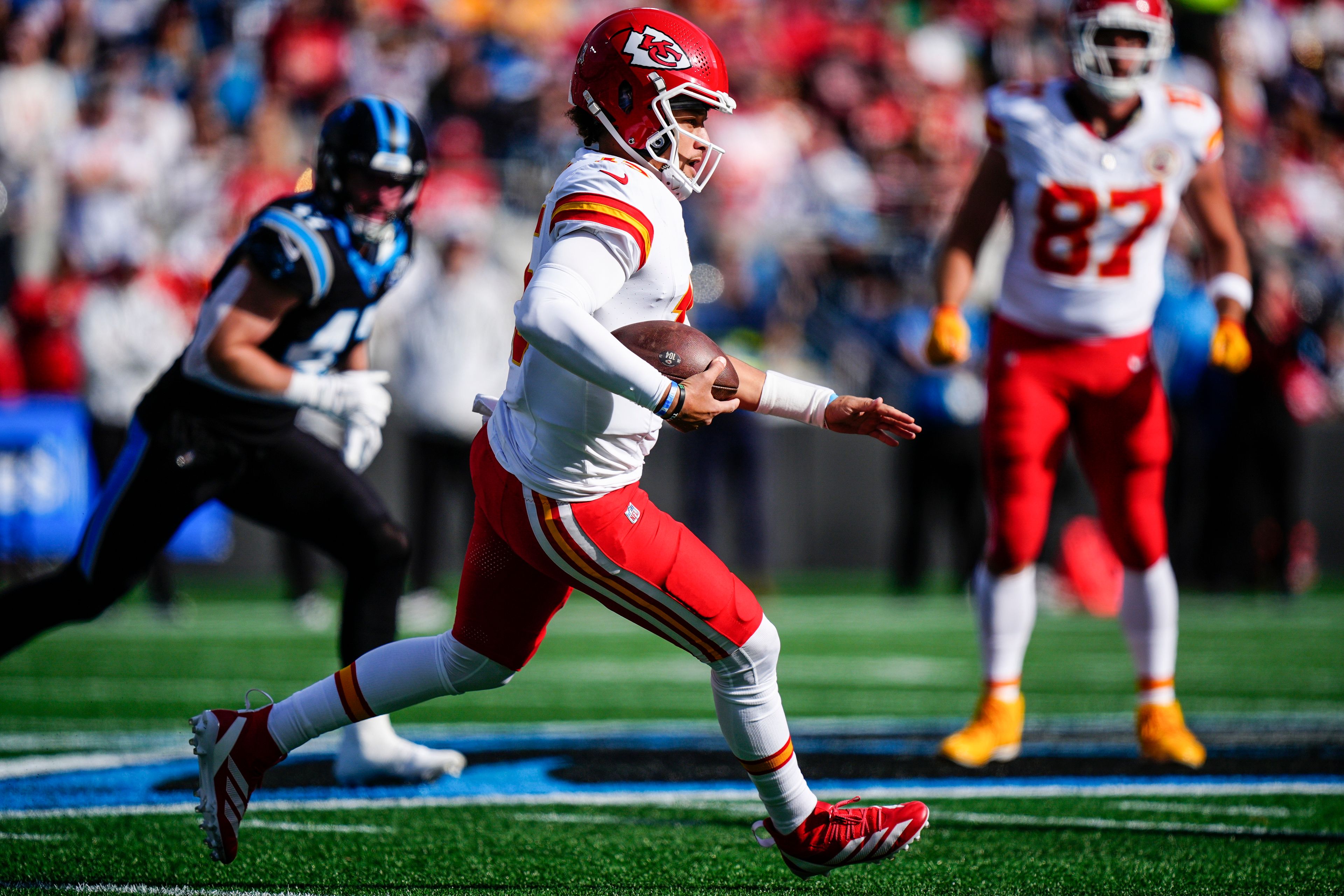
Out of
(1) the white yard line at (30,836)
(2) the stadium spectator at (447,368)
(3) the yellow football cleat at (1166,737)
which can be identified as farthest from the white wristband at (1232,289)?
(2) the stadium spectator at (447,368)

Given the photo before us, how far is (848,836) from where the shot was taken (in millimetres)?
2828

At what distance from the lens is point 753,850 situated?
3232 mm

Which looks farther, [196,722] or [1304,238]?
[1304,238]

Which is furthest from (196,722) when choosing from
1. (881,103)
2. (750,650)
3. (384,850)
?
(881,103)

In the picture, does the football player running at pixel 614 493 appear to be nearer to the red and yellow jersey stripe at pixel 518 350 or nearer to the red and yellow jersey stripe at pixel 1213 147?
the red and yellow jersey stripe at pixel 518 350

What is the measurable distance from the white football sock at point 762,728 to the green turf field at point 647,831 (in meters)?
0.19

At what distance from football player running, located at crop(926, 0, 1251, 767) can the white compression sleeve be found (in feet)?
6.30

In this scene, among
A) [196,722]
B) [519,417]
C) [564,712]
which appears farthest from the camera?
[564,712]

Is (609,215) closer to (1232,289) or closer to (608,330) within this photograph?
(608,330)

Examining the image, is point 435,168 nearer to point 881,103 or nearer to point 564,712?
point 881,103

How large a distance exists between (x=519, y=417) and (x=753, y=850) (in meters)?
1.09

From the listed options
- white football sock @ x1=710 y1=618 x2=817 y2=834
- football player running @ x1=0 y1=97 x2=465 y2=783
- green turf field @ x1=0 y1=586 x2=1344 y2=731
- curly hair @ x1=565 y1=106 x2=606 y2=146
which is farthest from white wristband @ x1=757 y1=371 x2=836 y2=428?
green turf field @ x1=0 y1=586 x2=1344 y2=731

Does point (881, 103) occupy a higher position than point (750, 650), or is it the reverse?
point (750, 650)

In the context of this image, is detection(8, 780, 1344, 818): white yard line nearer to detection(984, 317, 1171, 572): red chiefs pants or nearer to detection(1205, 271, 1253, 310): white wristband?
detection(984, 317, 1171, 572): red chiefs pants
